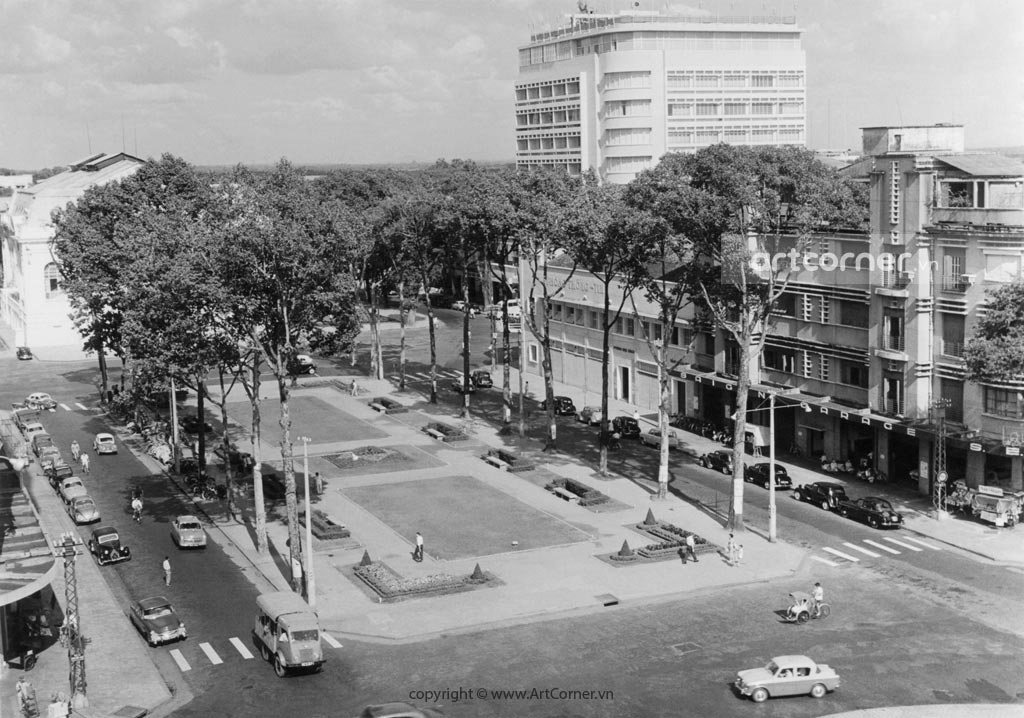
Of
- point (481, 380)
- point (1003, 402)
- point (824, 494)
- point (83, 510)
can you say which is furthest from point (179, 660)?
point (481, 380)

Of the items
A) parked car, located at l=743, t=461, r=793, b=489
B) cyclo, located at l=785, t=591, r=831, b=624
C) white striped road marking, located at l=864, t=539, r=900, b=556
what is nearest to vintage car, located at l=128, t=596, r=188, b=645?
cyclo, located at l=785, t=591, r=831, b=624

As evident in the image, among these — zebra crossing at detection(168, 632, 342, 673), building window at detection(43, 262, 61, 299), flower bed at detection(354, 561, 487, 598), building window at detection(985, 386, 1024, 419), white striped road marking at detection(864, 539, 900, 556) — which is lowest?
zebra crossing at detection(168, 632, 342, 673)

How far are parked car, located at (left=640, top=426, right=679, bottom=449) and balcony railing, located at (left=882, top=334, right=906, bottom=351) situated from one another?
20008mm

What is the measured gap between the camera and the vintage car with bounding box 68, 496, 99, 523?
7556cm

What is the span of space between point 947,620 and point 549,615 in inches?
724

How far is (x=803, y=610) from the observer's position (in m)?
54.8

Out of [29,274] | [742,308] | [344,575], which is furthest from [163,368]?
[29,274]

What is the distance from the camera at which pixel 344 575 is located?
209ft

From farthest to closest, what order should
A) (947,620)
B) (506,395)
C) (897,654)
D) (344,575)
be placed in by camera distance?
(506,395), (344,575), (947,620), (897,654)

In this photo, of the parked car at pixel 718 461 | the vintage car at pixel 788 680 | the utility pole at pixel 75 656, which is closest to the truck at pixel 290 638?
the utility pole at pixel 75 656

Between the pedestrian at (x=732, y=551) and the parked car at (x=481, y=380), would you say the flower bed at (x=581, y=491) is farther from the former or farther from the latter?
the parked car at (x=481, y=380)

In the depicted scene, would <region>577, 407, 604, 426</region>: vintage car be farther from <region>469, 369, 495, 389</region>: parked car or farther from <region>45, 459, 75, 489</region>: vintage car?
<region>45, 459, 75, 489</region>: vintage car

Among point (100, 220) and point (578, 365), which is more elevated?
point (100, 220)

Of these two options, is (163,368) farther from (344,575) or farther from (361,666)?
(361,666)
